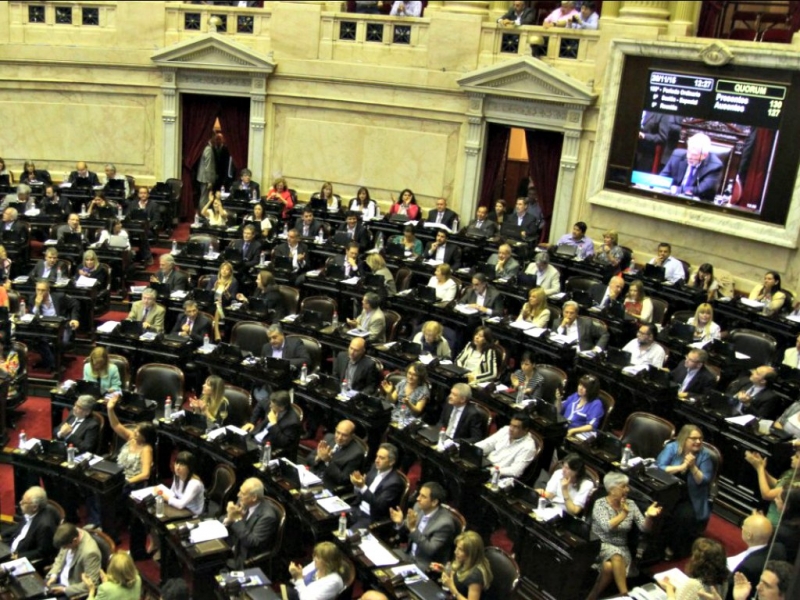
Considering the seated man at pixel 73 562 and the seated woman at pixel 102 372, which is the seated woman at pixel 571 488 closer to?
the seated man at pixel 73 562

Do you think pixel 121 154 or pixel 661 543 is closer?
pixel 661 543

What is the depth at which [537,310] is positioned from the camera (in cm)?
1077

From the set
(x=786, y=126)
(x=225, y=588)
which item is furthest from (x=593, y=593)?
(x=786, y=126)

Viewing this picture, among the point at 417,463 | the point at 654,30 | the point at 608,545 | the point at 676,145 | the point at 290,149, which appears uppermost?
the point at 654,30

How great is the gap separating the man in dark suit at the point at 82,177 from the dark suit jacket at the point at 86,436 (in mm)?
8765

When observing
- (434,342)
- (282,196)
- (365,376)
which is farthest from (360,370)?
(282,196)

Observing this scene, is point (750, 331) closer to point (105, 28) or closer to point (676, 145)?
point (676, 145)

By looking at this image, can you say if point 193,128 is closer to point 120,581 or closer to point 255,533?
point 255,533

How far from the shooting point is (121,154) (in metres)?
17.5

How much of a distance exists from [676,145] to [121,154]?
10.2 m

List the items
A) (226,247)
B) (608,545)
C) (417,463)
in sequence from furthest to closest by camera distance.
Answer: (226,247)
(417,463)
(608,545)

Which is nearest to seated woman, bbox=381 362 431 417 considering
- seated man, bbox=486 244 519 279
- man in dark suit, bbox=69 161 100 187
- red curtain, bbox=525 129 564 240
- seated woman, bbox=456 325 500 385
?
seated woman, bbox=456 325 500 385

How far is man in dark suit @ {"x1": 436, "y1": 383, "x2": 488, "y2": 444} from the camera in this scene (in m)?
8.47

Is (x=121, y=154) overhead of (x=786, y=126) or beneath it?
beneath
